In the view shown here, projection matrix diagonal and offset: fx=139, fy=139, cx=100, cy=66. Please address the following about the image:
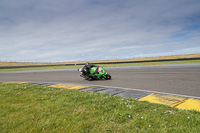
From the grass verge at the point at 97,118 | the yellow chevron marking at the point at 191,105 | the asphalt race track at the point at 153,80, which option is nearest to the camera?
the grass verge at the point at 97,118

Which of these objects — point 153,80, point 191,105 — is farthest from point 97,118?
point 153,80

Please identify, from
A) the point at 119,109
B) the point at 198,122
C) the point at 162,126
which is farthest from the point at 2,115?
the point at 198,122

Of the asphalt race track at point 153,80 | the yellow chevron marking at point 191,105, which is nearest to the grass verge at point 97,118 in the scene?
the yellow chevron marking at point 191,105

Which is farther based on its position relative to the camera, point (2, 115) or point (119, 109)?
point (119, 109)

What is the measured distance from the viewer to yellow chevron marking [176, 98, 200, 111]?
428 cm

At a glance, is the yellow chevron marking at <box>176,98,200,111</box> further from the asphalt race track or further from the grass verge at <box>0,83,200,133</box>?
the asphalt race track

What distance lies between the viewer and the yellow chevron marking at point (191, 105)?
4.28 meters

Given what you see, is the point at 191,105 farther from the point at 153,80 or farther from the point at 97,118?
the point at 153,80

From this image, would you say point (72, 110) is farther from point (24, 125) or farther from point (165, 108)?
point (165, 108)

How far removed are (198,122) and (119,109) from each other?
1.96 m

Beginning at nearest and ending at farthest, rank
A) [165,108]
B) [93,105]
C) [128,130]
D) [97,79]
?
[128,130]
[165,108]
[93,105]
[97,79]

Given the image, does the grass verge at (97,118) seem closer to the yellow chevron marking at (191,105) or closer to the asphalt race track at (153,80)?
the yellow chevron marking at (191,105)

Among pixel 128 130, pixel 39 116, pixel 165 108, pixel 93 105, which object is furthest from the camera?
pixel 93 105

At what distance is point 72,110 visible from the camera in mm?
4188
